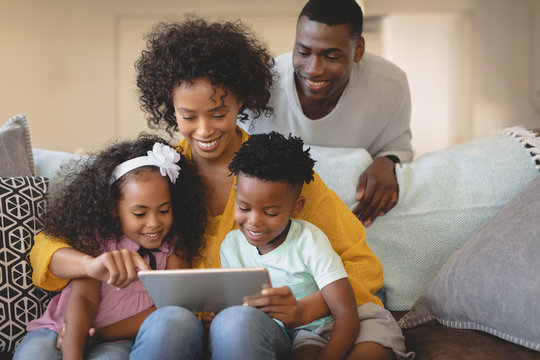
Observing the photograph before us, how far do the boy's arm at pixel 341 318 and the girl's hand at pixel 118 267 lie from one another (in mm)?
446

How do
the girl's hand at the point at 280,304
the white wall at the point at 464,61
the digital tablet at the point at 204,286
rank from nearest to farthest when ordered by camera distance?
the digital tablet at the point at 204,286, the girl's hand at the point at 280,304, the white wall at the point at 464,61

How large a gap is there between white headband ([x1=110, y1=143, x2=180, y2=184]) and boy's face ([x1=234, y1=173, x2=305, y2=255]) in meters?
0.21

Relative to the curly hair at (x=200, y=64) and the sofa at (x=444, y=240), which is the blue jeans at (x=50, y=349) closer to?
the sofa at (x=444, y=240)

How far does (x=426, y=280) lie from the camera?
1.73 m

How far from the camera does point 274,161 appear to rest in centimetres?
137

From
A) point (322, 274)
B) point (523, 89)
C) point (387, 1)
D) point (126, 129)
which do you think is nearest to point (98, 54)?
point (126, 129)

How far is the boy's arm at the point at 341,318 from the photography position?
1.29m

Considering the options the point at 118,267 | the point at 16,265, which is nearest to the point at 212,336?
the point at 118,267

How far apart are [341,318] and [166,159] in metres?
0.63

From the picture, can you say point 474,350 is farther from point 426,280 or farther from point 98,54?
point 98,54

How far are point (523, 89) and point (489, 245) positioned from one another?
432 cm

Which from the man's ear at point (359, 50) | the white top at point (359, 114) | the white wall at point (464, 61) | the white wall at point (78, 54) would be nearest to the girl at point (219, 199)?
the white top at point (359, 114)

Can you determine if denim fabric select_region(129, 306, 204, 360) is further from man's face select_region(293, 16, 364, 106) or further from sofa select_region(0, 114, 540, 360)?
man's face select_region(293, 16, 364, 106)

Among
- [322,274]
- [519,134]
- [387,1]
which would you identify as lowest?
[322,274]
